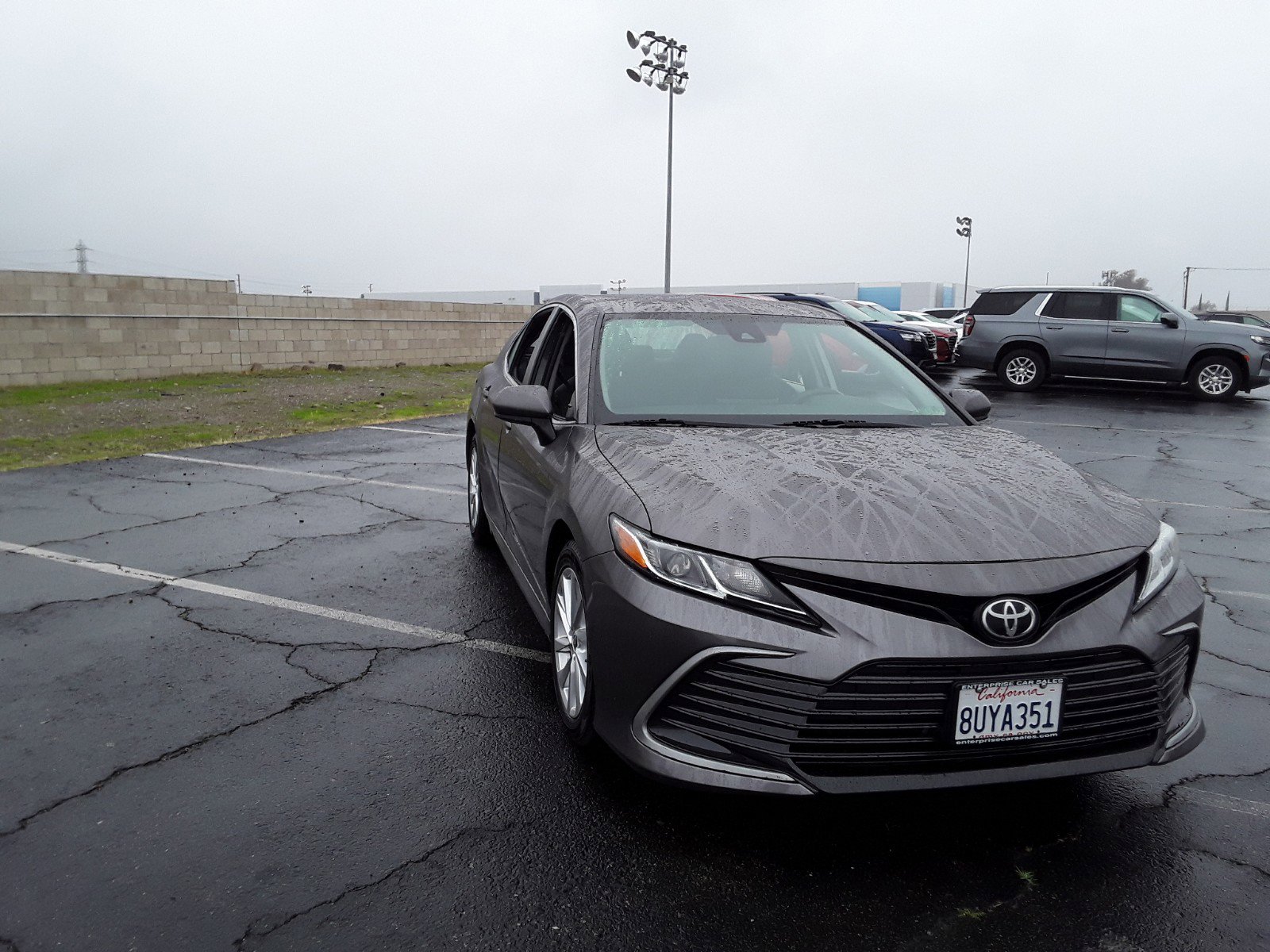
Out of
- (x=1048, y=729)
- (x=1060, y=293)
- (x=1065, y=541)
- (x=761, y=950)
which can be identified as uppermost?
(x=1060, y=293)

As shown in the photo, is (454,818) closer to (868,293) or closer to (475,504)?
(475,504)

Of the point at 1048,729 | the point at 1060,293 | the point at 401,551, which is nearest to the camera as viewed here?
the point at 1048,729

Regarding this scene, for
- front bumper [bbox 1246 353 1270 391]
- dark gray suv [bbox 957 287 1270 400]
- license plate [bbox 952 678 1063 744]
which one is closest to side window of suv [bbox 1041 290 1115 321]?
dark gray suv [bbox 957 287 1270 400]

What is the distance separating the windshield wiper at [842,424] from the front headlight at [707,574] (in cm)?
115

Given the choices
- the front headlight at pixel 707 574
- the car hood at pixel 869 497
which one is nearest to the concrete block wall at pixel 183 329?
the car hood at pixel 869 497

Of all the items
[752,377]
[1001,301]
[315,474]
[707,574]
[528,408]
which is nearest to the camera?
[707,574]

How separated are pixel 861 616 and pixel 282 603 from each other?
3.38 m

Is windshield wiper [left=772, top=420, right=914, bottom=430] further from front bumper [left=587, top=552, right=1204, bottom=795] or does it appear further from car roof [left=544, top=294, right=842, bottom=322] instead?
front bumper [left=587, top=552, right=1204, bottom=795]

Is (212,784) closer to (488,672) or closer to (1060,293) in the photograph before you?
(488,672)

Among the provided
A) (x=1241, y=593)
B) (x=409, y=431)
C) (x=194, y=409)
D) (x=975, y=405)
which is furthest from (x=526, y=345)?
(x=194, y=409)

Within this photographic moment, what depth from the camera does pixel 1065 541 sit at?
2.57 m

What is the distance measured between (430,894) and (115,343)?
702 inches

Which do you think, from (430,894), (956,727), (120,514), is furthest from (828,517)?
(120,514)

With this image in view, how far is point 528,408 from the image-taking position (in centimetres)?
353
